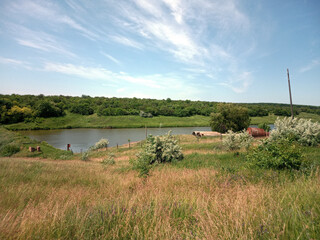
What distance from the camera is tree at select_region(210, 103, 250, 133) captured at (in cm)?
3988

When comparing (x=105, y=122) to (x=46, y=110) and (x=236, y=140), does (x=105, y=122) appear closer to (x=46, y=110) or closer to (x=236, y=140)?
(x=46, y=110)

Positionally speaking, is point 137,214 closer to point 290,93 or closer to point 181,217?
point 181,217

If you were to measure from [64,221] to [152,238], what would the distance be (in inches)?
47.6

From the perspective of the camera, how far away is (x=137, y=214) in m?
2.61

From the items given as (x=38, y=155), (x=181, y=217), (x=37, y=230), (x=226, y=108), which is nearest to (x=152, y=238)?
(x=181, y=217)

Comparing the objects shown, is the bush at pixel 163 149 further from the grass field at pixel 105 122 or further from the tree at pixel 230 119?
the grass field at pixel 105 122

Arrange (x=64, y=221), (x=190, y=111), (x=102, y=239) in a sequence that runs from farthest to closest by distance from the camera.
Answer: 1. (x=190, y=111)
2. (x=64, y=221)
3. (x=102, y=239)

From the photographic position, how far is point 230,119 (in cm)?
4053

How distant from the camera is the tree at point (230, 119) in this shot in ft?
131

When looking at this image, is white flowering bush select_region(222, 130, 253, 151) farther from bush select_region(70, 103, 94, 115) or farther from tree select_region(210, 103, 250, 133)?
bush select_region(70, 103, 94, 115)

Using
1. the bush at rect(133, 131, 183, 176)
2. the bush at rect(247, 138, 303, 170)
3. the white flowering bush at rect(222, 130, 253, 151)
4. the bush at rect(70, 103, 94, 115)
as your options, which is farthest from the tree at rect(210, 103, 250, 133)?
the bush at rect(70, 103, 94, 115)

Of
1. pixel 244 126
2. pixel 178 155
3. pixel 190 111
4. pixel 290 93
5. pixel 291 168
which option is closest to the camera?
pixel 291 168

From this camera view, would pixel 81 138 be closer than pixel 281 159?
No

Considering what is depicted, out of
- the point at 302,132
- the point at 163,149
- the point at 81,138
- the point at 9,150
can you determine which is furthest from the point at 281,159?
the point at 81,138
